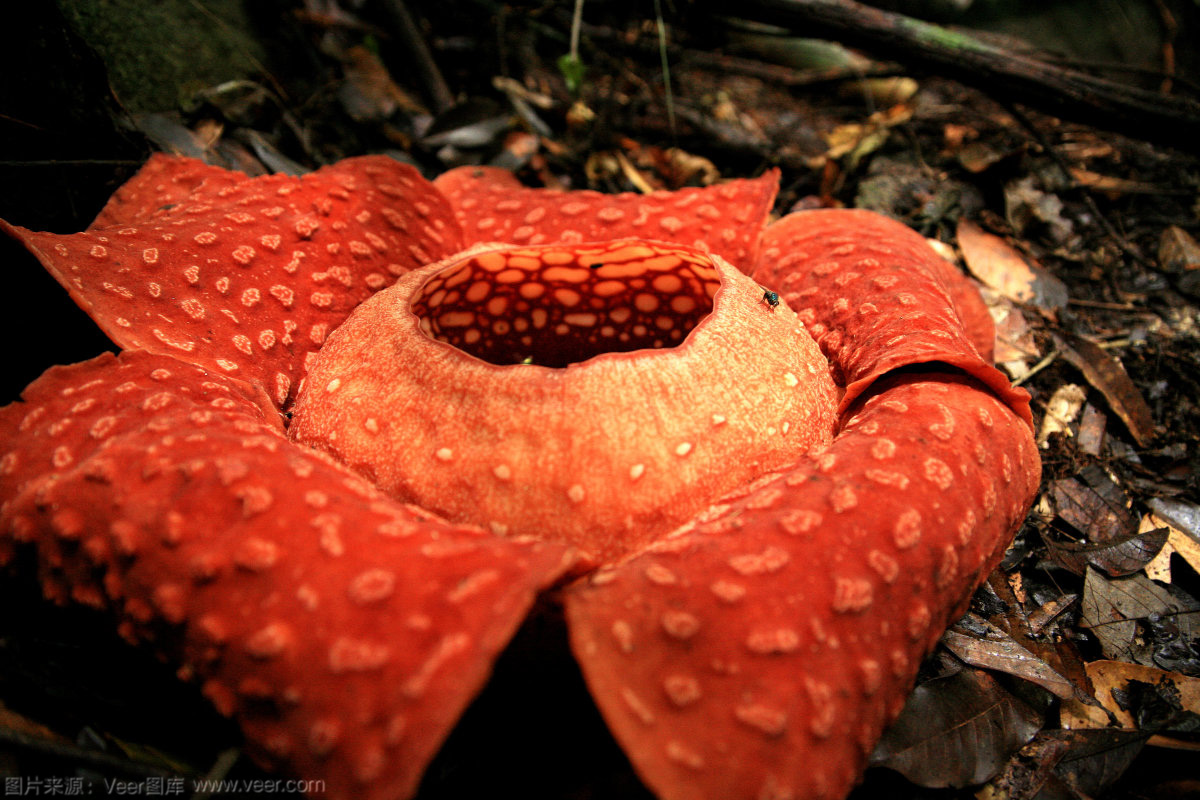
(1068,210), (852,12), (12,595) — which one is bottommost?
(1068,210)

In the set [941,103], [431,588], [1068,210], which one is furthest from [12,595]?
[941,103]

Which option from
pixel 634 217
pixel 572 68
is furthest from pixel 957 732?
pixel 572 68

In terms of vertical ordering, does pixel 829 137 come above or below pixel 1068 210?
above

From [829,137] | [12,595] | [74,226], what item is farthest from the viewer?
[829,137]

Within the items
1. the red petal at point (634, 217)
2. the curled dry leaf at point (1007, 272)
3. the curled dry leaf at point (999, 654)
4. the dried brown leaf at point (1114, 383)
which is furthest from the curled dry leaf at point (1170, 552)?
the red petal at point (634, 217)

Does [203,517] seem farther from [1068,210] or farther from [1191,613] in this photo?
[1068,210]

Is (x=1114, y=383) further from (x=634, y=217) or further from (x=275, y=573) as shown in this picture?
(x=275, y=573)

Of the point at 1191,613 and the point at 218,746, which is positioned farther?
the point at 1191,613
